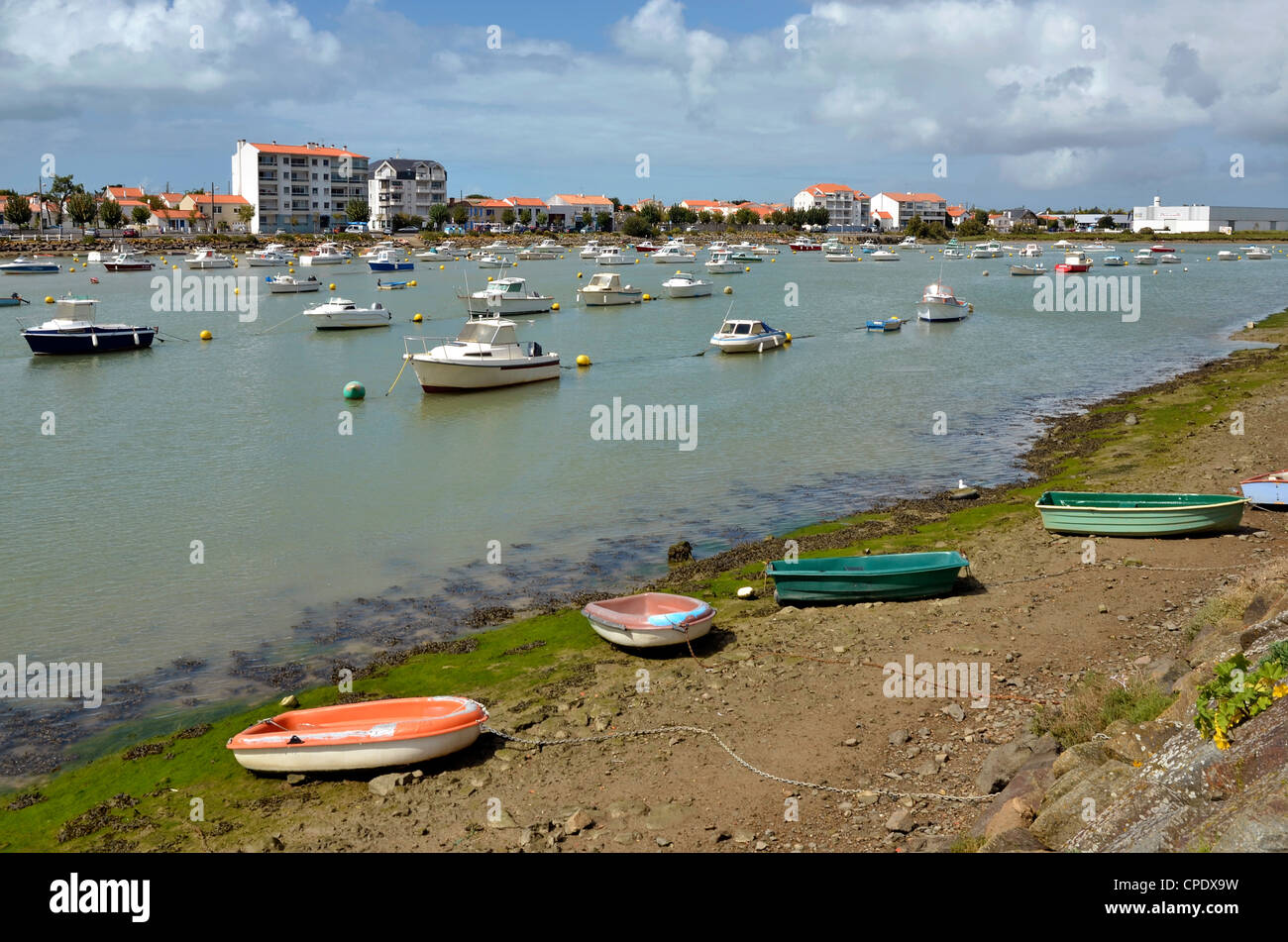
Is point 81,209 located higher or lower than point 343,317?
higher

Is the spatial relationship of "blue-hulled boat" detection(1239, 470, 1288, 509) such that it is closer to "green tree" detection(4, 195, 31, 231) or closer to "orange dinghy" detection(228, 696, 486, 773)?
"orange dinghy" detection(228, 696, 486, 773)

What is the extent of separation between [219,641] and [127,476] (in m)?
14.0

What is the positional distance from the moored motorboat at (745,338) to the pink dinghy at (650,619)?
35.6 m

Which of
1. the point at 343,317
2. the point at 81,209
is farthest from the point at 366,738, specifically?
the point at 81,209

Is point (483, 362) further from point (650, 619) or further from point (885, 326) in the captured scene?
point (885, 326)

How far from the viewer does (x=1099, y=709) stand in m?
10.6

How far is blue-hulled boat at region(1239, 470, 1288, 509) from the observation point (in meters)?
19.0

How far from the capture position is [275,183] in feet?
545

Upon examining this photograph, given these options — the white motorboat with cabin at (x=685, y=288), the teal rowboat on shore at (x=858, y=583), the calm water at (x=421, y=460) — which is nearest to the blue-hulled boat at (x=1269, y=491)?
the calm water at (x=421, y=460)

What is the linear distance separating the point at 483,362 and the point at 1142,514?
26680 mm

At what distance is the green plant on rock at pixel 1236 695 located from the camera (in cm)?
761

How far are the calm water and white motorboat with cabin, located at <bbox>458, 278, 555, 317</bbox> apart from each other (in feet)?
15.0

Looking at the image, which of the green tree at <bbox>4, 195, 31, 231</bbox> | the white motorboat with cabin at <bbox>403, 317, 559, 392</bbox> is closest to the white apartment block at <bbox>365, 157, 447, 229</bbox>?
the green tree at <bbox>4, 195, 31, 231</bbox>

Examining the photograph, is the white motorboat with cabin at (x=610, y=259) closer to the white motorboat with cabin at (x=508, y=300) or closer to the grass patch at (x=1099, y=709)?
the white motorboat with cabin at (x=508, y=300)
